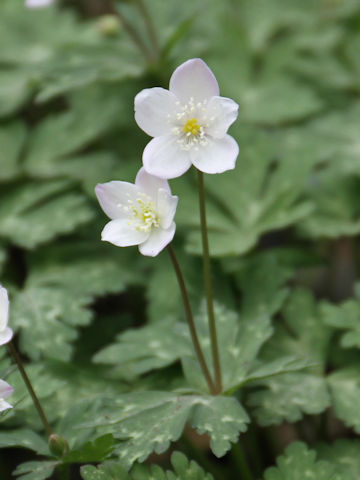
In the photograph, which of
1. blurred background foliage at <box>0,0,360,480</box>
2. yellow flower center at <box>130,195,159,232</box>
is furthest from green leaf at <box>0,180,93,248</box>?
yellow flower center at <box>130,195,159,232</box>

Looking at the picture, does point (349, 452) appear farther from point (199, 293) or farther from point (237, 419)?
point (199, 293)

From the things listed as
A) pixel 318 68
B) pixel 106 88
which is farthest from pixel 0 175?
pixel 318 68

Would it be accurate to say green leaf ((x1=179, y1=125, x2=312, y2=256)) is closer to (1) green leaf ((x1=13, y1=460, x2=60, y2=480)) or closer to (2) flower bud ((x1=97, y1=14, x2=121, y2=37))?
(1) green leaf ((x1=13, y1=460, x2=60, y2=480))

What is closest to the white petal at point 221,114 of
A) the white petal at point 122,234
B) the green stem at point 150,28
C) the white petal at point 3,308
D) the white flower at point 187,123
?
the white flower at point 187,123

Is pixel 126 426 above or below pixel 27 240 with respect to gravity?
below

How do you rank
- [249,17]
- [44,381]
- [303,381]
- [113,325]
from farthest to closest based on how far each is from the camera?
[249,17], [113,325], [303,381], [44,381]

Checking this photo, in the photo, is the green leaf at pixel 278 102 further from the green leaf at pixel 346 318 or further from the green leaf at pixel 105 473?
the green leaf at pixel 105 473

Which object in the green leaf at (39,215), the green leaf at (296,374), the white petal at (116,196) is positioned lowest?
the green leaf at (296,374)
